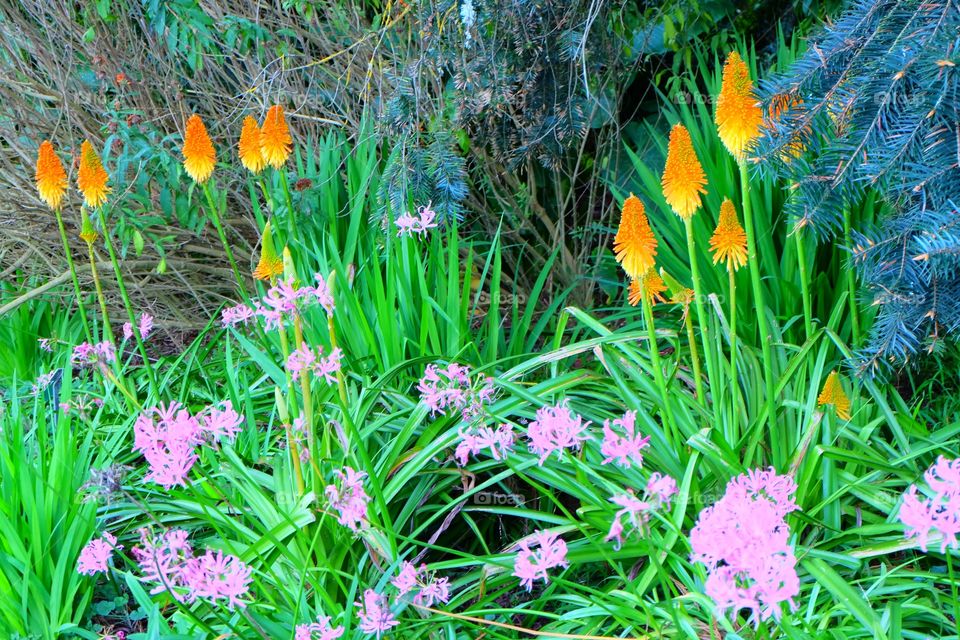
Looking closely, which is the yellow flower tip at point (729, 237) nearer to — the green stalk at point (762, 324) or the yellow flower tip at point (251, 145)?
the green stalk at point (762, 324)

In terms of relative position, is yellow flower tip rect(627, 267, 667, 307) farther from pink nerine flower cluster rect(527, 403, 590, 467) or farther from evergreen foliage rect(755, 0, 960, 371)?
pink nerine flower cluster rect(527, 403, 590, 467)

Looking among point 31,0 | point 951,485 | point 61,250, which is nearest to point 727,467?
point 951,485

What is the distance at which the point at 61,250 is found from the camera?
4191 millimetres

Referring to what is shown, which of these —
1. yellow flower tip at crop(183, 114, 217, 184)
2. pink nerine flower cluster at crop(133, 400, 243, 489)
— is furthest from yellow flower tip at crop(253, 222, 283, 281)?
yellow flower tip at crop(183, 114, 217, 184)

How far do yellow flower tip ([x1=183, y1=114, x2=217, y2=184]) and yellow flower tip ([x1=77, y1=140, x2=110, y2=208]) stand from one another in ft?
0.88

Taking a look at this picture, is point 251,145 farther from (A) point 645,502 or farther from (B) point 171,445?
(A) point 645,502

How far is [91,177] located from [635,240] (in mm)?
1709

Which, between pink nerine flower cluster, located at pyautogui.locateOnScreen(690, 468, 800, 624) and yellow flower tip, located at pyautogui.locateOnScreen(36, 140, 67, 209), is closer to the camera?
pink nerine flower cluster, located at pyautogui.locateOnScreen(690, 468, 800, 624)

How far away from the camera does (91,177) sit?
2.82 m

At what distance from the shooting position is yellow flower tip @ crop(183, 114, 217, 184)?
280cm

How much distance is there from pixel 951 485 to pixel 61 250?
3.89 meters

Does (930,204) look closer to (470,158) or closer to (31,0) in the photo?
(470,158)

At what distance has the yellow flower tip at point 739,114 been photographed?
2.15 meters

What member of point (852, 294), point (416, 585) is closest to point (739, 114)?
point (852, 294)
